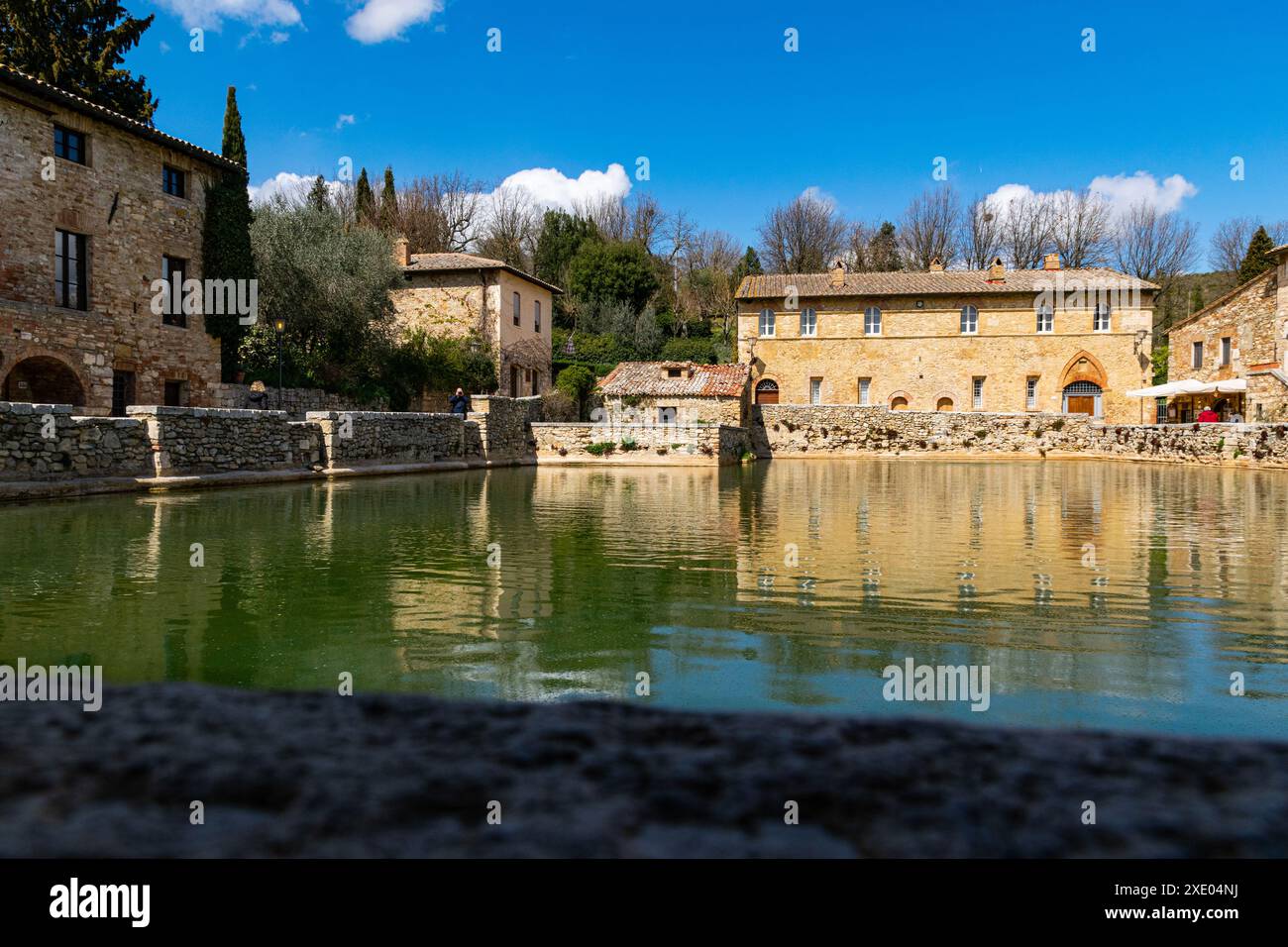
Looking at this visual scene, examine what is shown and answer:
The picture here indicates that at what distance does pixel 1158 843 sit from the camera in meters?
1.72

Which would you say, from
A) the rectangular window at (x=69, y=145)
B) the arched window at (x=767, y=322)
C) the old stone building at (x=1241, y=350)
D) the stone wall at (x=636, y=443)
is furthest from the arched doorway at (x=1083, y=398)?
the rectangular window at (x=69, y=145)

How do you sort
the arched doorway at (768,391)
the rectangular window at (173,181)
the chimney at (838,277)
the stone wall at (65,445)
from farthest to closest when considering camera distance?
the arched doorway at (768,391), the chimney at (838,277), the rectangular window at (173,181), the stone wall at (65,445)

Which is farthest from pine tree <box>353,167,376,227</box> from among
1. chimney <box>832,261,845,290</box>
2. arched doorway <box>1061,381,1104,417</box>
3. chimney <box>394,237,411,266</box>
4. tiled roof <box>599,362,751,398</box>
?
arched doorway <box>1061,381,1104,417</box>

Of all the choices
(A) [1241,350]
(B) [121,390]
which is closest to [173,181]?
(B) [121,390]

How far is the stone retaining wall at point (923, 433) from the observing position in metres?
34.7

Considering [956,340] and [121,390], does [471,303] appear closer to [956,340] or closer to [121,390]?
[121,390]

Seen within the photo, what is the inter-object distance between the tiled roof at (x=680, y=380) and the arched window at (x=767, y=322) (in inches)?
250

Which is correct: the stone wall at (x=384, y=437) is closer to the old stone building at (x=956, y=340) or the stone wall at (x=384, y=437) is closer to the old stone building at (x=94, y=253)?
the old stone building at (x=94, y=253)

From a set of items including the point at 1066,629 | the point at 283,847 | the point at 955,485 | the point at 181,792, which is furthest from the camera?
the point at 955,485

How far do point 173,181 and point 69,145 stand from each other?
10.0 ft

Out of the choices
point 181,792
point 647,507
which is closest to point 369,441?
point 647,507
